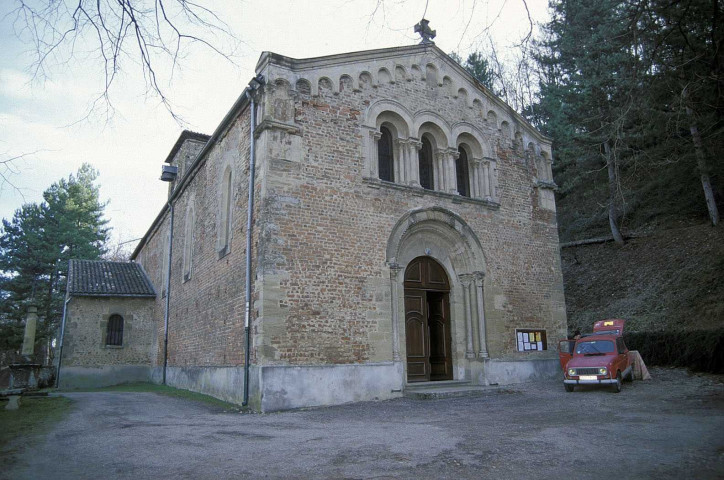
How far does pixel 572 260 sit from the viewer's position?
93.4 ft

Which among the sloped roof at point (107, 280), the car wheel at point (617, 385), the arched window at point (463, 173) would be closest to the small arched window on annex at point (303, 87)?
the arched window at point (463, 173)

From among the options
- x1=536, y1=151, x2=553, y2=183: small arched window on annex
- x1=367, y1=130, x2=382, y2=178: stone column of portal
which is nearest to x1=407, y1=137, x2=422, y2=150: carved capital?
x1=367, y1=130, x2=382, y2=178: stone column of portal

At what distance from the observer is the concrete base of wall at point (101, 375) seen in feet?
72.1

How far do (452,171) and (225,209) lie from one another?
275 inches

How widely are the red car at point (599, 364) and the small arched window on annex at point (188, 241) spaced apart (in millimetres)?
13162

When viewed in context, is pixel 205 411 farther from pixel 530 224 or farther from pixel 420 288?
pixel 530 224

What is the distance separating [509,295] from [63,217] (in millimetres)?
37146

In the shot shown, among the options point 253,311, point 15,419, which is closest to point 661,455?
point 253,311

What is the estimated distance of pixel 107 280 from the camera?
2553cm

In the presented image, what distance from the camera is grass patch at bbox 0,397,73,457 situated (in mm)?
8164

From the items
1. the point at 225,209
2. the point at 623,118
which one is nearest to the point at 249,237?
the point at 225,209

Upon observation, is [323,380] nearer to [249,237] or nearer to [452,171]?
[249,237]

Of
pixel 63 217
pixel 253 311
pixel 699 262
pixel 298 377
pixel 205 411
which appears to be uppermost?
pixel 63 217

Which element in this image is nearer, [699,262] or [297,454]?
[297,454]
